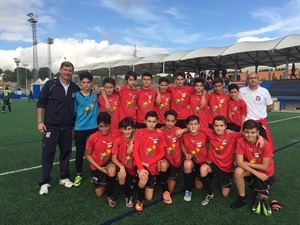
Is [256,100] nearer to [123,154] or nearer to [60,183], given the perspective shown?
[123,154]

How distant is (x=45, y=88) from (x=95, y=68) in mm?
43153

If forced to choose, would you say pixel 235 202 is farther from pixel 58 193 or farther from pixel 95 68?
pixel 95 68

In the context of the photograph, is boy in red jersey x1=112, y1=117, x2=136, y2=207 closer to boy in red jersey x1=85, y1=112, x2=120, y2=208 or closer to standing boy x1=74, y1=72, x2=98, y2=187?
boy in red jersey x1=85, y1=112, x2=120, y2=208

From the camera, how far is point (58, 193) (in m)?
4.04

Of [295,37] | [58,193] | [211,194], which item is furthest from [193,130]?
[295,37]

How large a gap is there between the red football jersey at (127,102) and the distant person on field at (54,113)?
890mm

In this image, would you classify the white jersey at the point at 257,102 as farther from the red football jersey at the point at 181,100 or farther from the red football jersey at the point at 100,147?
the red football jersey at the point at 100,147

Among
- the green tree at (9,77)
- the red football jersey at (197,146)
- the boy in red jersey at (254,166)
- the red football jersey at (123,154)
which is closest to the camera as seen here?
the boy in red jersey at (254,166)

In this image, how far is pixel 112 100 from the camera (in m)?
4.74

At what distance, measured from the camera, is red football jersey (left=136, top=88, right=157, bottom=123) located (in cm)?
492

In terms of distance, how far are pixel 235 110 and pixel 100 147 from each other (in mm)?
2407

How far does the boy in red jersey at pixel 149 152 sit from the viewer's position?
12.4 feet

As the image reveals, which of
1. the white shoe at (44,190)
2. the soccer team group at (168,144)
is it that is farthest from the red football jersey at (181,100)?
the white shoe at (44,190)

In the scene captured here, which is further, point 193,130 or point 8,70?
point 8,70
